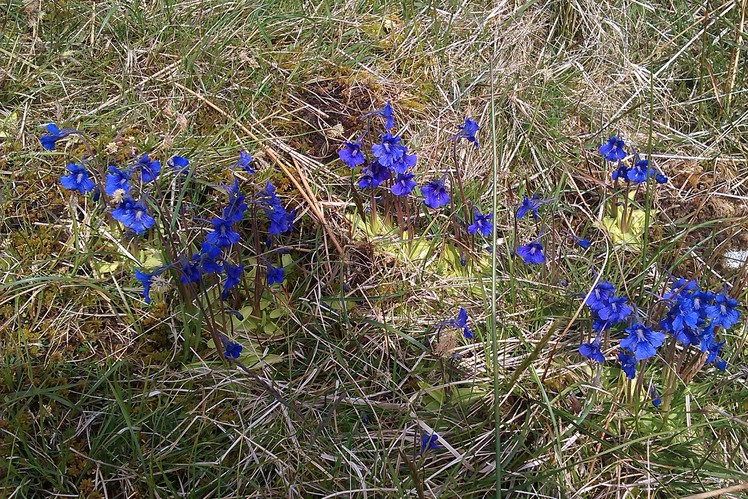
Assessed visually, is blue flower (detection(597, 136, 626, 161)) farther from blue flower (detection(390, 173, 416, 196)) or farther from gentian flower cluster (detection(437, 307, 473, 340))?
gentian flower cluster (detection(437, 307, 473, 340))

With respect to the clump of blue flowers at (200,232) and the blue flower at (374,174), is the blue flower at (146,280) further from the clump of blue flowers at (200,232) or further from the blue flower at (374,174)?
the blue flower at (374,174)

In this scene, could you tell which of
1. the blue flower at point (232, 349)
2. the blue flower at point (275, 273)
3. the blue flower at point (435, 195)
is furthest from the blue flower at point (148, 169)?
the blue flower at point (435, 195)

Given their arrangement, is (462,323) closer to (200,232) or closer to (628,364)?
(628,364)

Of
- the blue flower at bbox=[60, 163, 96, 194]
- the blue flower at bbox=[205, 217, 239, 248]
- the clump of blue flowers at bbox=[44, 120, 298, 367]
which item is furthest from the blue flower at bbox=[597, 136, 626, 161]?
the blue flower at bbox=[60, 163, 96, 194]

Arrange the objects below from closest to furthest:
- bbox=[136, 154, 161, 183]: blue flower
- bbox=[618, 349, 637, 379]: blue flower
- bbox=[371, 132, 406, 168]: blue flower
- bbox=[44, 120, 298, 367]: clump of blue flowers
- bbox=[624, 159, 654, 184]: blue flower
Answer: bbox=[618, 349, 637, 379]: blue flower, bbox=[44, 120, 298, 367]: clump of blue flowers, bbox=[136, 154, 161, 183]: blue flower, bbox=[371, 132, 406, 168]: blue flower, bbox=[624, 159, 654, 184]: blue flower

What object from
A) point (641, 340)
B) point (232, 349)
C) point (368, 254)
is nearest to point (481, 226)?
point (368, 254)

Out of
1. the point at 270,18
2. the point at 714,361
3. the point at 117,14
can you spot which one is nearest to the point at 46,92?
the point at 117,14
